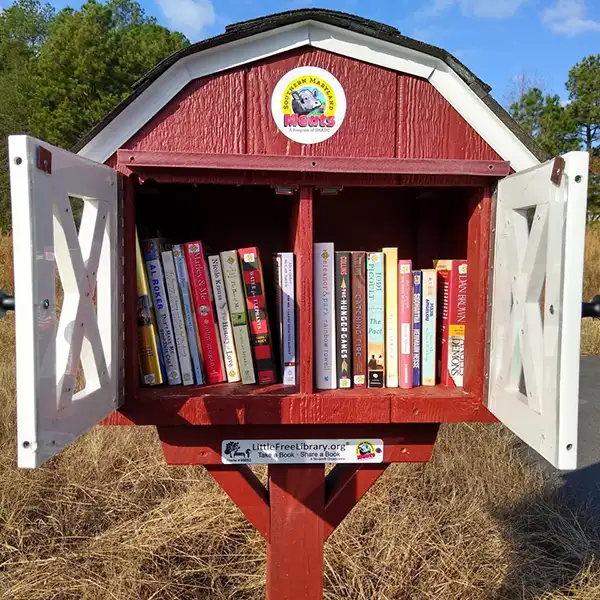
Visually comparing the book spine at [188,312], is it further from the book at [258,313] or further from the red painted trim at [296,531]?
the red painted trim at [296,531]

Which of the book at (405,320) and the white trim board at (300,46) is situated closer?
the white trim board at (300,46)

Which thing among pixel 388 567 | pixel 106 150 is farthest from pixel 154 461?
pixel 106 150

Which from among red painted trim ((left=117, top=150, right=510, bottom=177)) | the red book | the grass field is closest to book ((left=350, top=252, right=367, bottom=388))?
red painted trim ((left=117, top=150, right=510, bottom=177))

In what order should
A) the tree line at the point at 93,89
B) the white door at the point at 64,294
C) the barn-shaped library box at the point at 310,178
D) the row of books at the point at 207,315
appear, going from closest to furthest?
1. the white door at the point at 64,294
2. the barn-shaped library box at the point at 310,178
3. the row of books at the point at 207,315
4. the tree line at the point at 93,89

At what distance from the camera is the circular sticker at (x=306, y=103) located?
1.37 m

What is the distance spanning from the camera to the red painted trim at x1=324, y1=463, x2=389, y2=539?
1620 mm

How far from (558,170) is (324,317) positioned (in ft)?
2.16

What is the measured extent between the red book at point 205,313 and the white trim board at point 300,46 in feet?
1.07

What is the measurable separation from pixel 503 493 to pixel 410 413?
255cm

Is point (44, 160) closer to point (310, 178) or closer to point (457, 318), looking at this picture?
point (310, 178)

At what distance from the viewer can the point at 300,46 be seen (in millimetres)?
1361

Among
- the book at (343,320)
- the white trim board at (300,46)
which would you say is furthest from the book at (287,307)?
the white trim board at (300,46)

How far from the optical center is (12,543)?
2.96 metres

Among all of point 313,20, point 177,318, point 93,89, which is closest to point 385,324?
point 177,318
